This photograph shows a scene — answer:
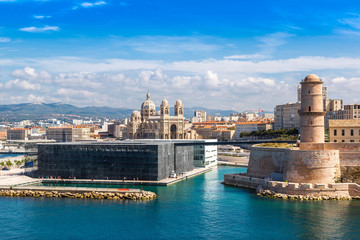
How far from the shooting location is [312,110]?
181 ft

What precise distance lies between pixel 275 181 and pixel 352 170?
27.3 feet

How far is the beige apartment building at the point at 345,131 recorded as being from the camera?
5819 cm

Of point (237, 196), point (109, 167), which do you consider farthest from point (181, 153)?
point (237, 196)

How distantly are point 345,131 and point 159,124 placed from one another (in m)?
92.1

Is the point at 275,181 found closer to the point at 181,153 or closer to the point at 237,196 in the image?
the point at 237,196

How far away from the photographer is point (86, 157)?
216 feet

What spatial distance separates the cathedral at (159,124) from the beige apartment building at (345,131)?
89.0 meters

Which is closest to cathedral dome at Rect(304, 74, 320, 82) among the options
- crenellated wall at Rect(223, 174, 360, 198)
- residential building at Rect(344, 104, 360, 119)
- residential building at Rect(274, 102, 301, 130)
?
crenellated wall at Rect(223, 174, 360, 198)

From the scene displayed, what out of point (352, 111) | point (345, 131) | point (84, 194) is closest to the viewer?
point (84, 194)

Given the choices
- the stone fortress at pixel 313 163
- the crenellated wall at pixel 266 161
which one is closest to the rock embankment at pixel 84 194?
the stone fortress at pixel 313 163

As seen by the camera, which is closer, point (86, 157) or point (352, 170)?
point (352, 170)

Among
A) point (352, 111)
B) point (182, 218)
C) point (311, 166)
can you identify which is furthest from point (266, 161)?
point (352, 111)

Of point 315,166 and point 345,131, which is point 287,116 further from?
point 315,166

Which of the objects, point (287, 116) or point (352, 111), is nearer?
point (352, 111)
